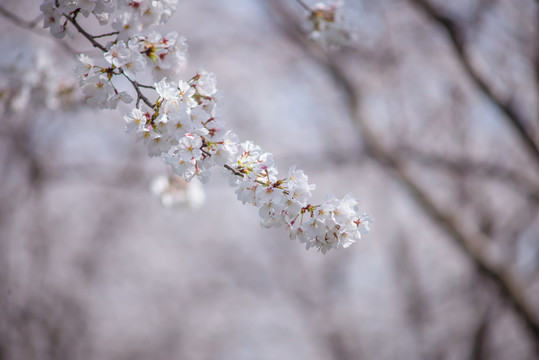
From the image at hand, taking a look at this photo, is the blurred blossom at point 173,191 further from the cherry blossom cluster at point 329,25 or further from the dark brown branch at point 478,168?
the dark brown branch at point 478,168

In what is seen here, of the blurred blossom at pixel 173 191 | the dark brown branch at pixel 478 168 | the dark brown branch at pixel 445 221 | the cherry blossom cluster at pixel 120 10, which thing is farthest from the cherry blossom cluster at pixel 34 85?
the dark brown branch at pixel 478 168

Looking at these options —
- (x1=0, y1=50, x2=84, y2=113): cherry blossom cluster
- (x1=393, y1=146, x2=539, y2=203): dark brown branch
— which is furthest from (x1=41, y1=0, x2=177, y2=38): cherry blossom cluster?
(x1=393, y1=146, x2=539, y2=203): dark brown branch

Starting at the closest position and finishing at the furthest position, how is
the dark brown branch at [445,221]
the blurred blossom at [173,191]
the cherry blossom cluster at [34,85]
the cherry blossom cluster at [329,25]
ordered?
the cherry blossom cluster at [329,25] → the cherry blossom cluster at [34,85] → the blurred blossom at [173,191] → the dark brown branch at [445,221]

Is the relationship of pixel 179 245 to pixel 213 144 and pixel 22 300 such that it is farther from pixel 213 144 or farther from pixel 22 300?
pixel 213 144

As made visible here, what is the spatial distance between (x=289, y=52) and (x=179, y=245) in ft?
13.7

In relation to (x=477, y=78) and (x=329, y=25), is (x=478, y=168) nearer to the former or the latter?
(x=477, y=78)

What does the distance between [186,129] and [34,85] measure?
1.63 meters

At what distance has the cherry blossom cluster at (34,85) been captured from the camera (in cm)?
212

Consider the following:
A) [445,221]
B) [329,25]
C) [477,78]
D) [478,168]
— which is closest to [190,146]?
[329,25]

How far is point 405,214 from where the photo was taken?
6.71 metres

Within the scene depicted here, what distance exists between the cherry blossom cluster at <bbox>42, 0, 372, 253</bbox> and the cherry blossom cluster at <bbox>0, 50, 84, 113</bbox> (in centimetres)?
115

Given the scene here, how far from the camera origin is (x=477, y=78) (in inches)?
112

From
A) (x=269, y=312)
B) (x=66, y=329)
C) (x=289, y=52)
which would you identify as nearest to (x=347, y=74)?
(x=289, y=52)

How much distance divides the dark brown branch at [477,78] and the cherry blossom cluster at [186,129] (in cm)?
221
